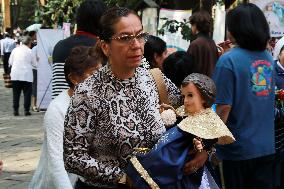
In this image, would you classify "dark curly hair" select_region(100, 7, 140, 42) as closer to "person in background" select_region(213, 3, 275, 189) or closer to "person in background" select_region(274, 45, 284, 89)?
"person in background" select_region(213, 3, 275, 189)

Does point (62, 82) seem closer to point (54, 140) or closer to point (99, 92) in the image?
point (54, 140)

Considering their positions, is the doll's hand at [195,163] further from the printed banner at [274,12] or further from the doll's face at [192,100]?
the printed banner at [274,12]

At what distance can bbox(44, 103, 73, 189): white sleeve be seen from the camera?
362 centimetres

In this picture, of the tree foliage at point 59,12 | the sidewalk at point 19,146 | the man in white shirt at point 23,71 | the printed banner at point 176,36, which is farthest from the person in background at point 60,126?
the tree foliage at point 59,12

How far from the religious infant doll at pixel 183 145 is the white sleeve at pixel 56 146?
102 centimetres

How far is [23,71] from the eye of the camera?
1271 centimetres

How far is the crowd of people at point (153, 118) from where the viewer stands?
2615 mm

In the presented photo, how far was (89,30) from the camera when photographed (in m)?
4.62

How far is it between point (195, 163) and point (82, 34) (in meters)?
2.20

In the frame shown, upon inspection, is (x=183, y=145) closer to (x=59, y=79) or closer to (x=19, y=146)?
(x=59, y=79)

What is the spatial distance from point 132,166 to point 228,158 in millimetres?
1452

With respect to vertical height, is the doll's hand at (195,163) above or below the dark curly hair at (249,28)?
below

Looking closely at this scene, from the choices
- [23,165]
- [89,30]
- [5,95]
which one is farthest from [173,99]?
[5,95]

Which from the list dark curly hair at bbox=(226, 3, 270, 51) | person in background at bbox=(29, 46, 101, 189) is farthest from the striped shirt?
dark curly hair at bbox=(226, 3, 270, 51)
